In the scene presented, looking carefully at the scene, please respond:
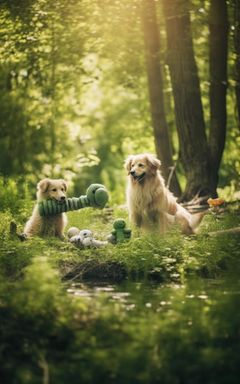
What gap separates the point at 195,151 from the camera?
47.1 ft

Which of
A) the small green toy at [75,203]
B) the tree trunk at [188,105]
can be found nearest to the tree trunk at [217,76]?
the tree trunk at [188,105]

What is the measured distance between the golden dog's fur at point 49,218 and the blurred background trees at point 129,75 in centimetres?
393

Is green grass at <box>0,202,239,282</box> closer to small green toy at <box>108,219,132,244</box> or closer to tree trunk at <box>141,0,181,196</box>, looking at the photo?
small green toy at <box>108,219,132,244</box>

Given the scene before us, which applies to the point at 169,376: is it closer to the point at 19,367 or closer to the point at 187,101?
the point at 19,367

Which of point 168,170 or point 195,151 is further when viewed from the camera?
point 168,170

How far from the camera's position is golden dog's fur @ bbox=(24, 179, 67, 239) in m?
10.8

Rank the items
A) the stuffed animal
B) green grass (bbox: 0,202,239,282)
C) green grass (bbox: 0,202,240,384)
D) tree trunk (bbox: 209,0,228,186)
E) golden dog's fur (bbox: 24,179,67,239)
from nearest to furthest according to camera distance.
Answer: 1. green grass (bbox: 0,202,240,384)
2. green grass (bbox: 0,202,239,282)
3. the stuffed animal
4. golden dog's fur (bbox: 24,179,67,239)
5. tree trunk (bbox: 209,0,228,186)

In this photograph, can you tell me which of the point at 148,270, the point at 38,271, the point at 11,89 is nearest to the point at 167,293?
the point at 148,270

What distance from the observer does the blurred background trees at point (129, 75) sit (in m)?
14.3

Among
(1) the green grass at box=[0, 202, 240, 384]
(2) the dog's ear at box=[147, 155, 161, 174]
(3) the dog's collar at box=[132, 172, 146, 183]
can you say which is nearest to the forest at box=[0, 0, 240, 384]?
(1) the green grass at box=[0, 202, 240, 384]

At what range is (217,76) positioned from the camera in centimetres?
1423

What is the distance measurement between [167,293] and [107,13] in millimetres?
10493

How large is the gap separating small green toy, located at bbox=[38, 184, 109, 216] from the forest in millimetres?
485

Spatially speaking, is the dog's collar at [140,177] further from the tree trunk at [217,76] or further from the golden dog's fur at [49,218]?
the tree trunk at [217,76]
